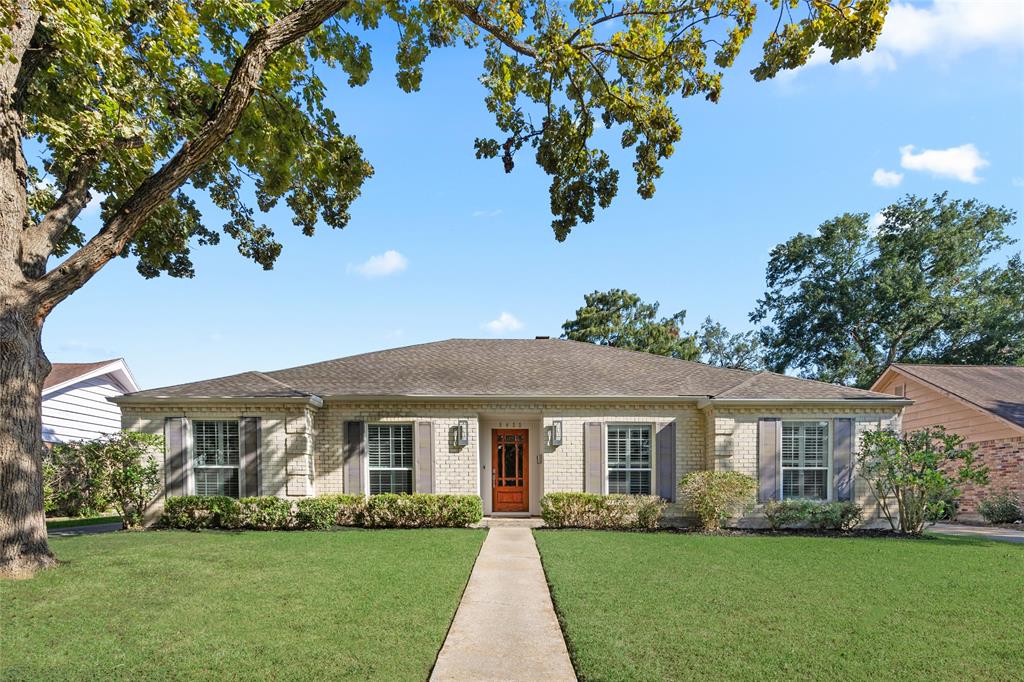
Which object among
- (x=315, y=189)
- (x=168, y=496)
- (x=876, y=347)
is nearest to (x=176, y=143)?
(x=315, y=189)

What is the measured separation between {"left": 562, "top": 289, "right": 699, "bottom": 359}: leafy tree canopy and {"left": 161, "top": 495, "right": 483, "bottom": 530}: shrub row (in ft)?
68.9

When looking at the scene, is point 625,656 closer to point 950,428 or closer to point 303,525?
point 303,525

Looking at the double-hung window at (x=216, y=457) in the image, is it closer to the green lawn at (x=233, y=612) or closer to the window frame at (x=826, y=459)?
the green lawn at (x=233, y=612)

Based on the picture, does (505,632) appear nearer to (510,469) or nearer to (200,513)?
(510,469)

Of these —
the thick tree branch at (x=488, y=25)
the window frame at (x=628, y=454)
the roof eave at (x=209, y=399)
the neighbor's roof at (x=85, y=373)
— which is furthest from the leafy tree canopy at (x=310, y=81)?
the neighbor's roof at (x=85, y=373)

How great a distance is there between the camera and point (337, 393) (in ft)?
42.2

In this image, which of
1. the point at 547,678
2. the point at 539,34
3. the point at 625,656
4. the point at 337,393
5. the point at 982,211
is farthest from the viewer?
the point at 982,211

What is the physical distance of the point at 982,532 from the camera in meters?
13.6

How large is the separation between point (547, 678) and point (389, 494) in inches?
340

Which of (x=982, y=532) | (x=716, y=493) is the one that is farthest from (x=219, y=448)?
(x=982, y=532)

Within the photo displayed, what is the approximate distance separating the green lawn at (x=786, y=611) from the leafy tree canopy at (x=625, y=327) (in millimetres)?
22779

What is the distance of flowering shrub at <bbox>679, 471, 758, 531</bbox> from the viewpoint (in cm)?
1185

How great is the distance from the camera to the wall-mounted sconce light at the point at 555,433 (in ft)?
42.8

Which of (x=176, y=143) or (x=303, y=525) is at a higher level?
(x=176, y=143)
